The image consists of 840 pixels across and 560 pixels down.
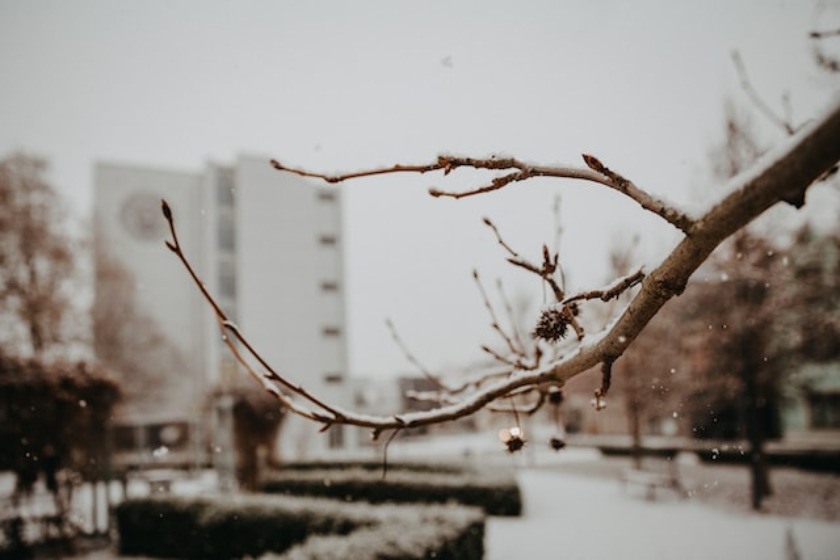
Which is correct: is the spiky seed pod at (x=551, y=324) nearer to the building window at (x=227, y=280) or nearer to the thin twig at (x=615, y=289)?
the thin twig at (x=615, y=289)

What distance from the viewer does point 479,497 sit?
1216 centimetres

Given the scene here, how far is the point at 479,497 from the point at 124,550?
699cm

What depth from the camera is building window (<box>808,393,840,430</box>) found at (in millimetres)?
33812

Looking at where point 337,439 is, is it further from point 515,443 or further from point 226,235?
point 515,443

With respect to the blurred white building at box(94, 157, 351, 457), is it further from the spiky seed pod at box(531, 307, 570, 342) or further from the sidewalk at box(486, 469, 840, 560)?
the spiky seed pod at box(531, 307, 570, 342)

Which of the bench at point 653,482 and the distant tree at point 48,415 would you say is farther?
the bench at point 653,482

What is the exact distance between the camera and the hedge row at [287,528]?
6.08 m

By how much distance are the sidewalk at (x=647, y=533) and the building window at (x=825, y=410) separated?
27.7 m

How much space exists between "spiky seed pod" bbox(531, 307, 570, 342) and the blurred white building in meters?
34.0

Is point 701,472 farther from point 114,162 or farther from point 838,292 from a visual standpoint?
point 114,162

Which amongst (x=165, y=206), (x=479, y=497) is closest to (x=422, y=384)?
(x=479, y=497)

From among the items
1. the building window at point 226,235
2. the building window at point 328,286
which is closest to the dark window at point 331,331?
the building window at point 328,286

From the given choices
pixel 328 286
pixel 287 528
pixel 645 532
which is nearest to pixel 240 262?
pixel 328 286

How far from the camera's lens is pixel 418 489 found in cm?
1231
